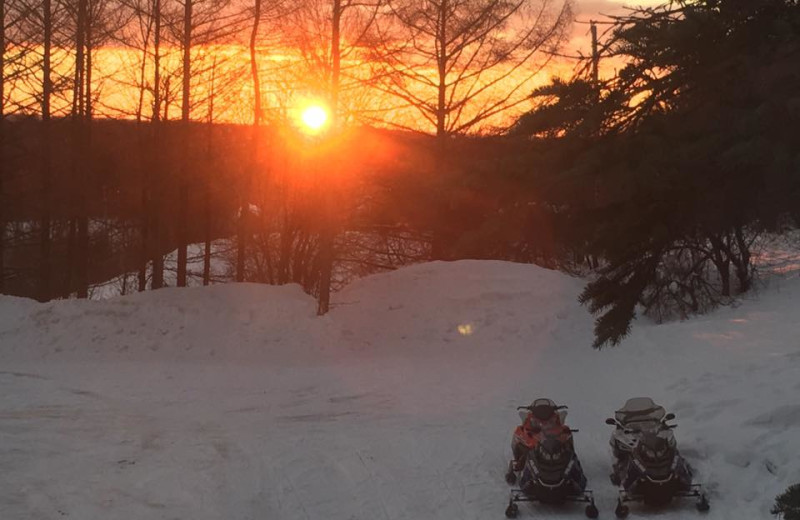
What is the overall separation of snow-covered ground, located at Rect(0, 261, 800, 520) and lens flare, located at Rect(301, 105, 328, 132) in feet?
14.9

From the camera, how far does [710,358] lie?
13.6 m

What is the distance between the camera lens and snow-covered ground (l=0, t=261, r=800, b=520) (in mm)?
8656

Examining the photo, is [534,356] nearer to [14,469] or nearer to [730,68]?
[14,469]

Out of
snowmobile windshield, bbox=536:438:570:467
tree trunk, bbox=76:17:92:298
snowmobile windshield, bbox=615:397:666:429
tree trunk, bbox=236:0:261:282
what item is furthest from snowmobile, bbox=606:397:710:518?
tree trunk, bbox=76:17:92:298

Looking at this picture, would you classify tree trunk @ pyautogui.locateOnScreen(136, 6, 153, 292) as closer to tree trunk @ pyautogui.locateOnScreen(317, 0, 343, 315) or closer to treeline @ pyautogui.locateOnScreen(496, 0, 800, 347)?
tree trunk @ pyautogui.locateOnScreen(317, 0, 343, 315)

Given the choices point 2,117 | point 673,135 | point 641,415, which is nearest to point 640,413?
point 641,415

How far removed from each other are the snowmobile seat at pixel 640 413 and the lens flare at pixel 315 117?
49.4ft

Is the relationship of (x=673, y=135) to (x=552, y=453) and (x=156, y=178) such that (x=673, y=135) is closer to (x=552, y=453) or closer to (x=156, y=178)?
(x=552, y=453)

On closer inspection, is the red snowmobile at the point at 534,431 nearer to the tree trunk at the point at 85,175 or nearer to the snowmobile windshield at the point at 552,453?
the snowmobile windshield at the point at 552,453

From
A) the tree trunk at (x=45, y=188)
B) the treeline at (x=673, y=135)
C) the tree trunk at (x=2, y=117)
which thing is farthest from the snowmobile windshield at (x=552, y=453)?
the tree trunk at (x=45, y=188)

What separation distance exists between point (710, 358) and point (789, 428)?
4.40m

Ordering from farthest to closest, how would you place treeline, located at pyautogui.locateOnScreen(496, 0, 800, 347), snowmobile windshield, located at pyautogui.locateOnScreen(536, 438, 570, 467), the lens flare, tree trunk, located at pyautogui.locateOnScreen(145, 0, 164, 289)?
tree trunk, located at pyautogui.locateOnScreen(145, 0, 164, 289) < the lens flare < snowmobile windshield, located at pyautogui.locateOnScreen(536, 438, 570, 467) < treeline, located at pyautogui.locateOnScreen(496, 0, 800, 347)

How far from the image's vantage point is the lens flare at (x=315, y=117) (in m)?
22.9

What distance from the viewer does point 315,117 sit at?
2411cm
